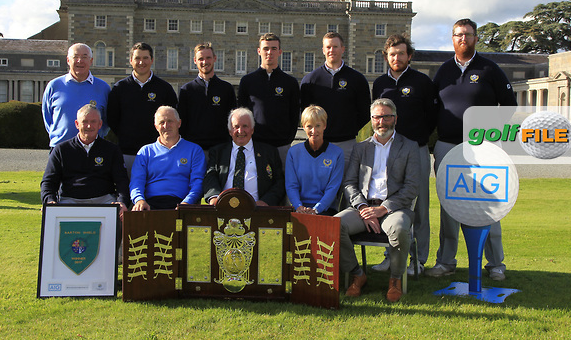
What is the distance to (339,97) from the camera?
221 inches

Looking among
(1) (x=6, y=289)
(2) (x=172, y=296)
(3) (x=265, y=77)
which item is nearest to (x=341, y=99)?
(3) (x=265, y=77)

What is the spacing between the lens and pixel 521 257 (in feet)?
20.5

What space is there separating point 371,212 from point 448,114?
1.52m

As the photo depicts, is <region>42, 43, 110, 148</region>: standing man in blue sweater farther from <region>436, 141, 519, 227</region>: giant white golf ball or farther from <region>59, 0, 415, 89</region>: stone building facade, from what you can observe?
<region>59, 0, 415, 89</region>: stone building facade

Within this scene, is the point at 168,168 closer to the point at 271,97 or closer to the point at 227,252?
the point at 227,252

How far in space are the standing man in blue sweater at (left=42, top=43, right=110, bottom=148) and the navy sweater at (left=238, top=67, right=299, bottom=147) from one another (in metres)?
1.63

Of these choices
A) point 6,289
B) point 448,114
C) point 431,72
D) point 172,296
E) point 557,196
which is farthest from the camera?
point 431,72

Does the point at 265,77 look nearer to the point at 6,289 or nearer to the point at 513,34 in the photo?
the point at 6,289

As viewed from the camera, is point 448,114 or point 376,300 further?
point 448,114

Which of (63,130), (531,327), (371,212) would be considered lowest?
(531,327)

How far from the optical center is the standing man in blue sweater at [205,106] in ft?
18.5

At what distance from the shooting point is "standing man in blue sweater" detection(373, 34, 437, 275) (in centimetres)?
533

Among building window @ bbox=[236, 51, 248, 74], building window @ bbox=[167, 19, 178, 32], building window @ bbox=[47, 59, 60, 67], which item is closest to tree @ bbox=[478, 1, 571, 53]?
building window @ bbox=[236, 51, 248, 74]

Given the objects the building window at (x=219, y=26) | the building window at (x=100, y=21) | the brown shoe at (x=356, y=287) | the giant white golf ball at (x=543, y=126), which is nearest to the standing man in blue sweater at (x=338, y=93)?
the brown shoe at (x=356, y=287)
